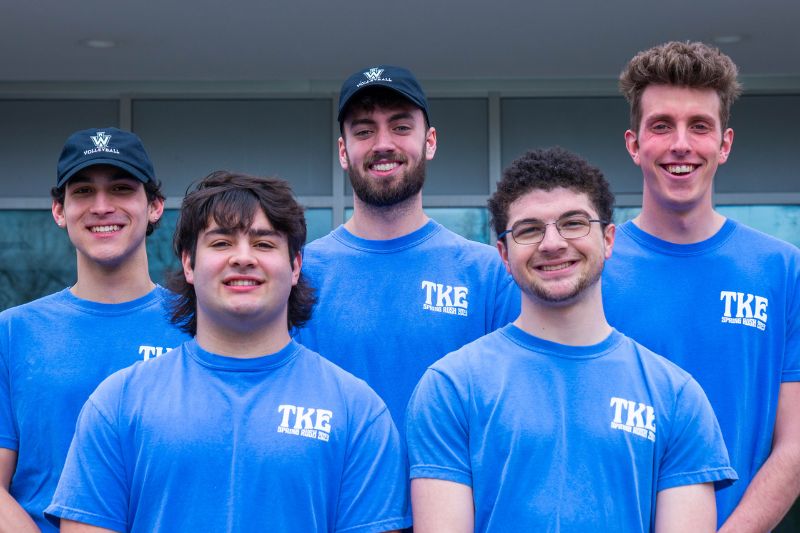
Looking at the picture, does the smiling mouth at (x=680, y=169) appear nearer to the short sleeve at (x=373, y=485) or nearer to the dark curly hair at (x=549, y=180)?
the dark curly hair at (x=549, y=180)

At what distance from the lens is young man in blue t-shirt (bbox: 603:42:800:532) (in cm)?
352

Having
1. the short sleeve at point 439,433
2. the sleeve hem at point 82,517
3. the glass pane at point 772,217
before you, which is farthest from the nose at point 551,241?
the glass pane at point 772,217

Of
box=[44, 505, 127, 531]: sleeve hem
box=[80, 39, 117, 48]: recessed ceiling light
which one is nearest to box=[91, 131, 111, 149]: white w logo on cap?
box=[44, 505, 127, 531]: sleeve hem

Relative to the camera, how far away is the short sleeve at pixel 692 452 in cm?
297

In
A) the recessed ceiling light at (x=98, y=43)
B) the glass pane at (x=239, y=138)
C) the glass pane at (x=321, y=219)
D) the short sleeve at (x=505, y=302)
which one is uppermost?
the recessed ceiling light at (x=98, y=43)

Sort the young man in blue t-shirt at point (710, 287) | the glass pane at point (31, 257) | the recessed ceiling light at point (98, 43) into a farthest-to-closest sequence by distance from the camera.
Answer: the glass pane at point (31, 257), the recessed ceiling light at point (98, 43), the young man in blue t-shirt at point (710, 287)

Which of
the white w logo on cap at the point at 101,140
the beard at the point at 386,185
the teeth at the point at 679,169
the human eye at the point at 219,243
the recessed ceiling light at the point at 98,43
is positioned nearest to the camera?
the human eye at the point at 219,243

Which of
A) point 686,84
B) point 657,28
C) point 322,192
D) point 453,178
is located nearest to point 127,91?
point 322,192

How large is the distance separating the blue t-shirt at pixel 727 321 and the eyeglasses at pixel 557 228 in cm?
54

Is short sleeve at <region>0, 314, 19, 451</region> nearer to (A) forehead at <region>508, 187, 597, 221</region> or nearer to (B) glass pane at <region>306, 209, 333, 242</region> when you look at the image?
(A) forehead at <region>508, 187, 597, 221</region>

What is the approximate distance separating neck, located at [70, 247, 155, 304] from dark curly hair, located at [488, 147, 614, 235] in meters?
1.38

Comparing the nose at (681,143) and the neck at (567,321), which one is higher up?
the nose at (681,143)

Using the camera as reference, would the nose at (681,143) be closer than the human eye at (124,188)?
Yes

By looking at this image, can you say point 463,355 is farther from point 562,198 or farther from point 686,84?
point 686,84
